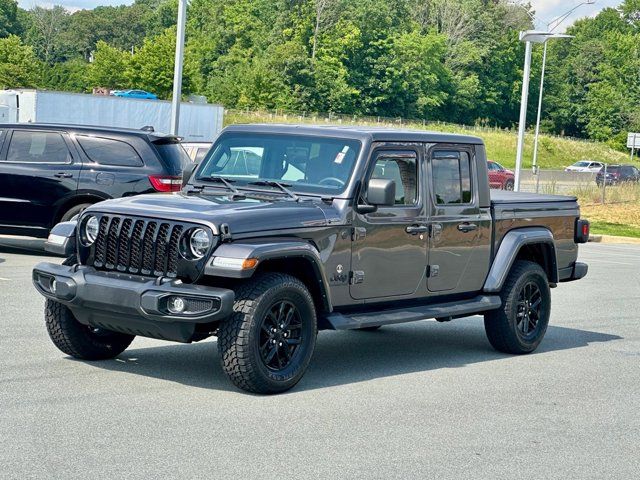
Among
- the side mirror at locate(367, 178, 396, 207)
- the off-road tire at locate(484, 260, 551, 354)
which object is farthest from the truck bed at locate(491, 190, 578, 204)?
the side mirror at locate(367, 178, 396, 207)

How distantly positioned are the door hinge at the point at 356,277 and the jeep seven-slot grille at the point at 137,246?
1.49 meters

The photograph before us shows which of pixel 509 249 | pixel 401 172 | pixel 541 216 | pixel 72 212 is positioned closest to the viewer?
pixel 401 172

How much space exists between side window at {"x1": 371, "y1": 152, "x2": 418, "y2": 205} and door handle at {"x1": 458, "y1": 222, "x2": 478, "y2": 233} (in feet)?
2.00

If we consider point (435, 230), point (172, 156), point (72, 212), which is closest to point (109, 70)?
point (172, 156)

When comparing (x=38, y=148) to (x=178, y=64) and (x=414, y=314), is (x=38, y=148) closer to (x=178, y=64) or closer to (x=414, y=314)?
(x=414, y=314)

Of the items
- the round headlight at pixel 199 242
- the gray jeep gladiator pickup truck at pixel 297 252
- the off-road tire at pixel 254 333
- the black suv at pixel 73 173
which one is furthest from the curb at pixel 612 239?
the round headlight at pixel 199 242

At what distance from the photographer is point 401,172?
9.70 m

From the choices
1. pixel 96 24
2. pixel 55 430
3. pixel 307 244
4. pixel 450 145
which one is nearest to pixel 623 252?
pixel 450 145

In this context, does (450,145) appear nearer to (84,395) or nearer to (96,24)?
(84,395)

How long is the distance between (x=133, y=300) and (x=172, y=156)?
9.13 metres

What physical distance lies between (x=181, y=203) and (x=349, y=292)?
1.43 meters

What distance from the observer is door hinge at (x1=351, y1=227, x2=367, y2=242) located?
901 cm

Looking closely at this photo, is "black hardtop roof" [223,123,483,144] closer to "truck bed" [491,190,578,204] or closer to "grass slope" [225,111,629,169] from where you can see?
"truck bed" [491,190,578,204]

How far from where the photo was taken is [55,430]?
6969 millimetres
